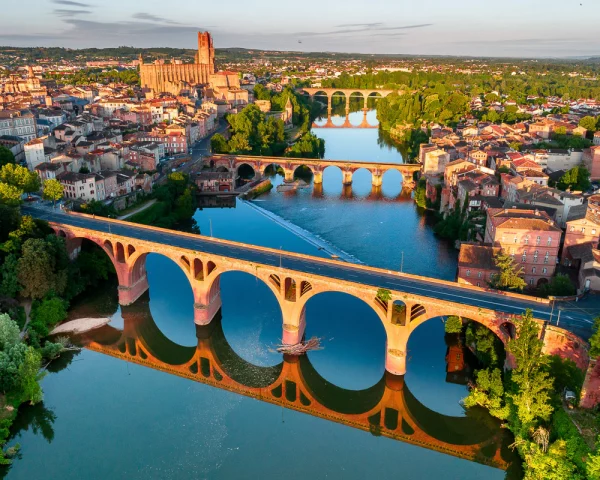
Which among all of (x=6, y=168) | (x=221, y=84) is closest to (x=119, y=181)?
(x=6, y=168)

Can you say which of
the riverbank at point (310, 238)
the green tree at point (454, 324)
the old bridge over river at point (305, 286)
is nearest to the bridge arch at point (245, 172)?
Answer: the riverbank at point (310, 238)

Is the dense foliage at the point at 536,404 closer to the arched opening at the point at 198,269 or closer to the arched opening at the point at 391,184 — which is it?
the arched opening at the point at 198,269

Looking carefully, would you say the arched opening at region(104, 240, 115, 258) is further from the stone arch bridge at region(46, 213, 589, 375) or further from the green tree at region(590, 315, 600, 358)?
the green tree at region(590, 315, 600, 358)

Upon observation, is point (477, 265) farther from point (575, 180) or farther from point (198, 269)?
point (575, 180)

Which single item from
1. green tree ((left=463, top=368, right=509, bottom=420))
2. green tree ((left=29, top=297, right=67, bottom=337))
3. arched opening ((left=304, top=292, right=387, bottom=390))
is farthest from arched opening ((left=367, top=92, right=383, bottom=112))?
green tree ((left=463, top=368, right=509, bottom=420))

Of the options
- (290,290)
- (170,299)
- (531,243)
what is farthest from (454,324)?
(170,299)

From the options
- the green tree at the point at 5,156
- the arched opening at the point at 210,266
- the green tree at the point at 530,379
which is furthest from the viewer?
the green tree at the point at 5,156
